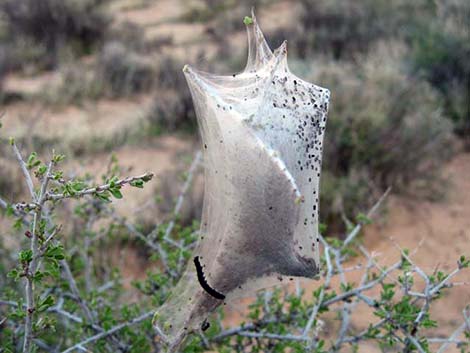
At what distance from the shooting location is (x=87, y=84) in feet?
24.9

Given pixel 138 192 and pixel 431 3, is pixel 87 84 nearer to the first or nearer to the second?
pixel 138 192

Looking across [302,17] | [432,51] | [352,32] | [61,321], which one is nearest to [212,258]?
[61,321]

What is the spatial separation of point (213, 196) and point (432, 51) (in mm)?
5577

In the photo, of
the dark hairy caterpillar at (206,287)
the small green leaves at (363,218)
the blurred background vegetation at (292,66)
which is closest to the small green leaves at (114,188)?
the dark hairy caterpillar at (206,287)

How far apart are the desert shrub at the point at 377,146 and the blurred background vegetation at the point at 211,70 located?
0.5 inches

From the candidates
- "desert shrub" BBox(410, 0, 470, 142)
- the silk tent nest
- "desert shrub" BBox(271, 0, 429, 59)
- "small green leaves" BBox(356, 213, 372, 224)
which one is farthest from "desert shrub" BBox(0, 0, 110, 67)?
the silk tent nest

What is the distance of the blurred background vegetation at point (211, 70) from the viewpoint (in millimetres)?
4699

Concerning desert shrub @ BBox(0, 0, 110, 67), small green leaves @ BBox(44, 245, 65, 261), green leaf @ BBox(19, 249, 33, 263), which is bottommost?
desert shrub @ BBox(0, 0, 110, 67)

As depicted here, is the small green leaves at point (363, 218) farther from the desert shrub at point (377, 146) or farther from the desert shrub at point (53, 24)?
the desert shrub at point (53, 24)

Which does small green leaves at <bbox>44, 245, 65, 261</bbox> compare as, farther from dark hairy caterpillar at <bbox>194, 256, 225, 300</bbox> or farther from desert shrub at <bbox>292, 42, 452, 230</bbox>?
desert shrub at <bbox>292, 42, 452, 230</bbox>

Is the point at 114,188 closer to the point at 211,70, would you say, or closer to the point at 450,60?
the point at 450,60

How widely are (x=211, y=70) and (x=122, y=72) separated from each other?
1.48 metres

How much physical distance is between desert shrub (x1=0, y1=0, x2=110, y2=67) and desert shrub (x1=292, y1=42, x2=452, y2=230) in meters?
5.65

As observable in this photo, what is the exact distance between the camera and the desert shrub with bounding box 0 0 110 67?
9141 mm
